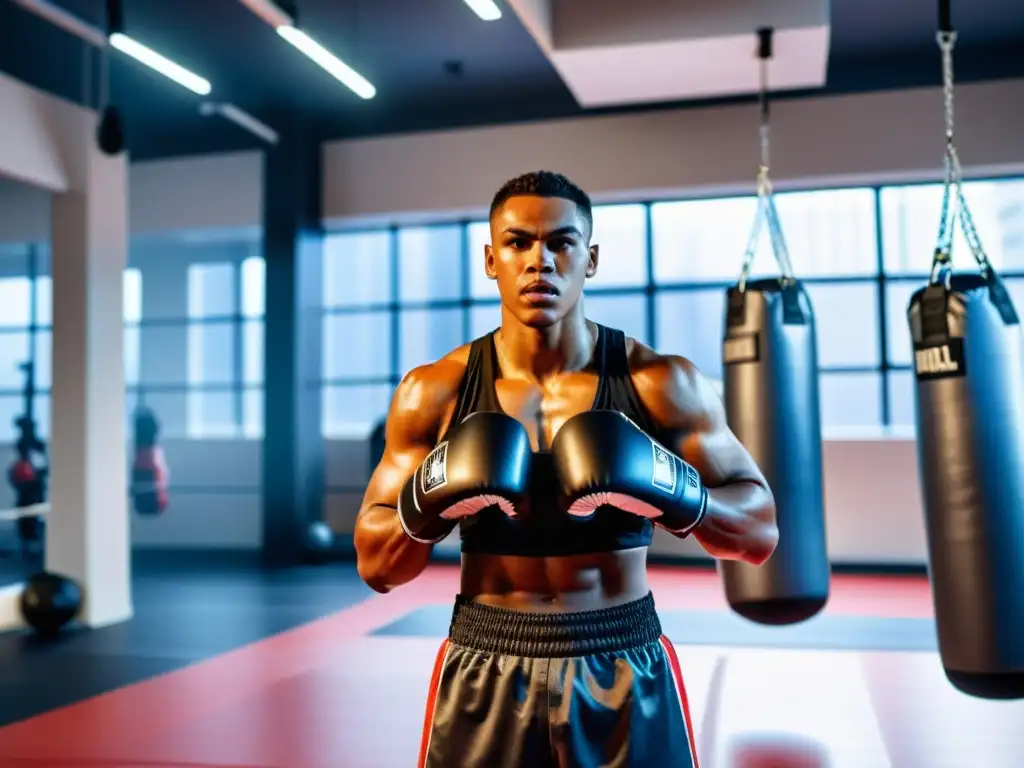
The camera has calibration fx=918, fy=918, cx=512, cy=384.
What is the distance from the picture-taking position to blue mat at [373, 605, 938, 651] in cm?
446

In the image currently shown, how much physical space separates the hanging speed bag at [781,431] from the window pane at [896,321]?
134 inches

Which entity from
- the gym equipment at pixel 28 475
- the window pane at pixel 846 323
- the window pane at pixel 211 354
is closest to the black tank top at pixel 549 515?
the window pane at pixel 846 323

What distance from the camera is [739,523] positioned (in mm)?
1441

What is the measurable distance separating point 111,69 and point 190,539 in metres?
4.08

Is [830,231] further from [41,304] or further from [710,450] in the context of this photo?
[41,304]

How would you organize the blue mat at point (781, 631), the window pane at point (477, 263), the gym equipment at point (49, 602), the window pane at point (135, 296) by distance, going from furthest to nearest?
the window pane at point (135, 296) → the window pane at point (477, 263) → the gym equipment at point (49, 602) → the blue mat at point (781, 631)

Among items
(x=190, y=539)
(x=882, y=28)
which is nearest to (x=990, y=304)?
(x=882, y=28)

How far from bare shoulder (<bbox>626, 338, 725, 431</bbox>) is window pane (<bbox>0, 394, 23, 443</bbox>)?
381 inches

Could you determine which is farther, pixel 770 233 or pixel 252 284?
pixel 252 284

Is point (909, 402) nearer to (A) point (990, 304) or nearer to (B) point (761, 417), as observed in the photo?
(B) point (761, 417)

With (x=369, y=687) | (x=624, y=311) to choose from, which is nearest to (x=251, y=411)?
(x=624, y=311)

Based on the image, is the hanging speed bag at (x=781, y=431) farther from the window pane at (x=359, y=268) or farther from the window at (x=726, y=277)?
the window pane at (x=359, y=268)

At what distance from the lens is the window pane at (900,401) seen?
6.71 meters

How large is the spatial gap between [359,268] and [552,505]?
727 cm
